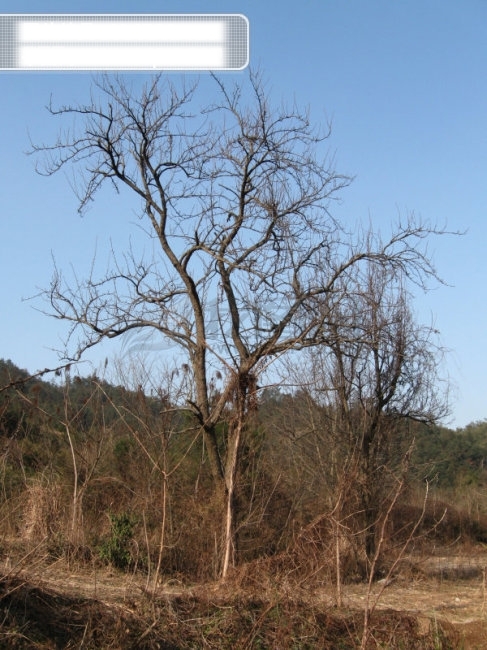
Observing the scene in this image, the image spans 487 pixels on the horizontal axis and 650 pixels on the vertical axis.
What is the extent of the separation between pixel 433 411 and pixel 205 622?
8248 millimetres

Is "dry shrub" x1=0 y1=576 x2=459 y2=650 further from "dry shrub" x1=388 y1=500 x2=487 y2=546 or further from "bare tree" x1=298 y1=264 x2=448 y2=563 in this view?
"dry shrub" x1=388 y1=500 x2=487 y2=546

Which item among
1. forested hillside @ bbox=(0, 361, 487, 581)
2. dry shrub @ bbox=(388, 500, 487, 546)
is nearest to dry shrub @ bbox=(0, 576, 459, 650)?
forested hillside @ bbox=(0, 361, 487, 581)

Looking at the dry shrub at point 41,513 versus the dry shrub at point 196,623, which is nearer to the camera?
the dry shrub at point 196,623

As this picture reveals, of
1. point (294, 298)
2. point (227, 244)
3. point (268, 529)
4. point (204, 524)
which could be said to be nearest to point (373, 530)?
point (268, 529)

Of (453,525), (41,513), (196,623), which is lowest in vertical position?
(196,623)

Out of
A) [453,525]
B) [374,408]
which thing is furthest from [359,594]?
[453,525]

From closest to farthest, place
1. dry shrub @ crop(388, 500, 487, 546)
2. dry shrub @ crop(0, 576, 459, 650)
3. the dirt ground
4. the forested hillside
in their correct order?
1. dry shrub @ crop(0, 576, 459, 650)
2. the dirt ground
3. the forested hillside
4. dry shrub @ crop(388, 500, 487, 546)

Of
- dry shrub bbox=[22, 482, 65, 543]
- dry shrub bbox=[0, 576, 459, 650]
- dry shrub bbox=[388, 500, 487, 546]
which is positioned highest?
dry shrub bbox=[22, 482, 65, 543]

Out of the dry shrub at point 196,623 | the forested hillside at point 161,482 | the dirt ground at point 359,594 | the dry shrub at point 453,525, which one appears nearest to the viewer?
the dry shrub at point 196,623

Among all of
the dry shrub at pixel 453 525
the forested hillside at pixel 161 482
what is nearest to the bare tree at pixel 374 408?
the forested hillside at pixel 161 482

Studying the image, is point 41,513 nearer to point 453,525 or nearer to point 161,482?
point 161,482

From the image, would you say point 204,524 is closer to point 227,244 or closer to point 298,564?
point 298,564

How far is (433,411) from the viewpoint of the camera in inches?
587

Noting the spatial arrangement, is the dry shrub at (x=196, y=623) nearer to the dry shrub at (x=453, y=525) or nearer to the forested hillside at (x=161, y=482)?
the forested hillside at (x=161, y=482)
